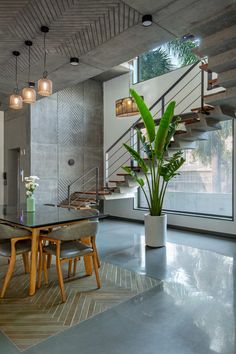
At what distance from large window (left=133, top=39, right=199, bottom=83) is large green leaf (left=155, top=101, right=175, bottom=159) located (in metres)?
2.78

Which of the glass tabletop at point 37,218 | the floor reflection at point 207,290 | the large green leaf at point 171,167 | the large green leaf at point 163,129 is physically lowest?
the floor reflection at point 207,290

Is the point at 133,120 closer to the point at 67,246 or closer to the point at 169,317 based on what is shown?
the point at 67,246

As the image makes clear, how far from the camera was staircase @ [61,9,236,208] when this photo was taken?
10.5 feet

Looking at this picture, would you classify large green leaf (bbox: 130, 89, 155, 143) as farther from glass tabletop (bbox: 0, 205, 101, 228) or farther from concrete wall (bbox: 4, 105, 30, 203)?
concrete wall (bbox: 4, 105, 30, 203)

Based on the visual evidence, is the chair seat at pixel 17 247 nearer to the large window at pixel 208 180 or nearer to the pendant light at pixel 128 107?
the pendant light at pixel 128 107

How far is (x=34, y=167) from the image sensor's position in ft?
23.5

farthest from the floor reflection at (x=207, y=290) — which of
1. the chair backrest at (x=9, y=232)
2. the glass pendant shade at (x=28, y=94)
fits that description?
the glass pendant shade at (x=28, y=94)

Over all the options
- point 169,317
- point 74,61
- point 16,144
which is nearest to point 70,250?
A: point 169,317

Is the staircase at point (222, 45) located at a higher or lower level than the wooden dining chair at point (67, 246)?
higher

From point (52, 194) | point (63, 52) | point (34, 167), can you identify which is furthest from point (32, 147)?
point (63, 52)

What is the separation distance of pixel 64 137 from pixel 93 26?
458 cm

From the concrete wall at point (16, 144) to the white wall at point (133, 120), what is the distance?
8.72 feet

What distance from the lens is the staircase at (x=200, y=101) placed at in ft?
10.5

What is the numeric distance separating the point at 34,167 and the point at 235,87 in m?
5.44
